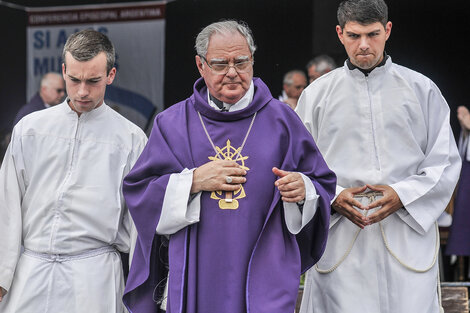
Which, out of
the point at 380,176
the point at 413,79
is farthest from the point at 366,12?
the point at 380,176

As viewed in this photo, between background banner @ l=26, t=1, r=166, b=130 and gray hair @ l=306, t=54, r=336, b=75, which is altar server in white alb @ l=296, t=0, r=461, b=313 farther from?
background banner @ l=26, t=1, r=166, b=130

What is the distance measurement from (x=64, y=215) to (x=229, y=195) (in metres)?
1.03

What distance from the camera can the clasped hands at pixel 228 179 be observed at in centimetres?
415

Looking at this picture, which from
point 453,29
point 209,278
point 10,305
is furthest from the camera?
point 453,29

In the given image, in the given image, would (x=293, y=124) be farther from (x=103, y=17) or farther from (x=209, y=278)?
(x=103, y=17)

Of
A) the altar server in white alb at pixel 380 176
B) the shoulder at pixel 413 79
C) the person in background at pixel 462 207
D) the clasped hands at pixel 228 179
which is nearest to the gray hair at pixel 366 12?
the altar server in white alb at pixel 380 176

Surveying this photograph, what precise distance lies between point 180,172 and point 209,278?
0.50 metres

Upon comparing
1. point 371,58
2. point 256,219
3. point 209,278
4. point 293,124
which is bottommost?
point 209,278

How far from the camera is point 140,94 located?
8.84 m

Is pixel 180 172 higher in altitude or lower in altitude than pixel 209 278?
higher

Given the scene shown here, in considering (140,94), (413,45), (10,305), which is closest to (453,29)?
(413,45)

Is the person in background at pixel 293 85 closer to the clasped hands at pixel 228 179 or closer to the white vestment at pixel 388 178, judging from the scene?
the white vestment at pixel 388 178

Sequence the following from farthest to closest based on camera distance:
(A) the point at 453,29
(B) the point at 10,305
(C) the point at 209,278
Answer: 1. (A) the point at 453,29
2. (B) the point at 10,305
3. (C) the point at 209,278

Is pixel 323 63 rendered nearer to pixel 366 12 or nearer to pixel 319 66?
pixel 319 66
